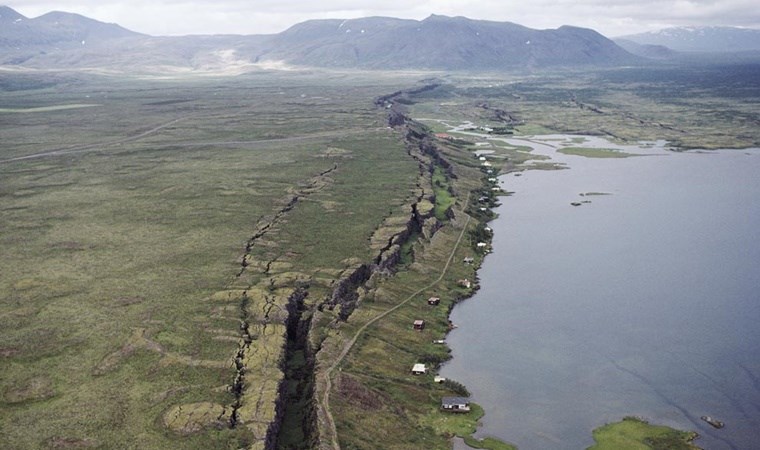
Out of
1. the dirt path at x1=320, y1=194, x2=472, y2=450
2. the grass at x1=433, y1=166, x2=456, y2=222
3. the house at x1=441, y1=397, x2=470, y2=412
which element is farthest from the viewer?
the grass at x1=433, y1=166, x2=456, y2=222

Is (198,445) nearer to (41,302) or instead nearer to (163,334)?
(163,334)

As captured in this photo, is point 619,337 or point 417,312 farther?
point 417,312

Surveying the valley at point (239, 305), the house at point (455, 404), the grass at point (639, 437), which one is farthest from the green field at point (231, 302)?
the house at point (455, 404)

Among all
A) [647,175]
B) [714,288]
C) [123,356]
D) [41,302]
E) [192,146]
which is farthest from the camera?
[192,146]

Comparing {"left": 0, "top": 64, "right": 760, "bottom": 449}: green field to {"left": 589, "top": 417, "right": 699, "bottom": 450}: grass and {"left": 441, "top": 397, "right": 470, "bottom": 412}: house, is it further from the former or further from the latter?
{"left": 441, "top": 397, "right": 470, "bottom": 412}: house

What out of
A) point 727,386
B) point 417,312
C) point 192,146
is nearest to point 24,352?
point 417,312

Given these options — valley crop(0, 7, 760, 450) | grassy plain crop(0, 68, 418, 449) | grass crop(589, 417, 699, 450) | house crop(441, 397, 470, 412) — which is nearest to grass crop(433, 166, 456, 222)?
valley crop(0, 7, 760, 450)

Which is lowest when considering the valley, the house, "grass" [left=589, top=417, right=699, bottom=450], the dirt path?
"grass" [left=589, top=417, right=699, bottom=450]

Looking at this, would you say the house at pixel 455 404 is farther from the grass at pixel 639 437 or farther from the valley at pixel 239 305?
the grass at pixel 639 437
